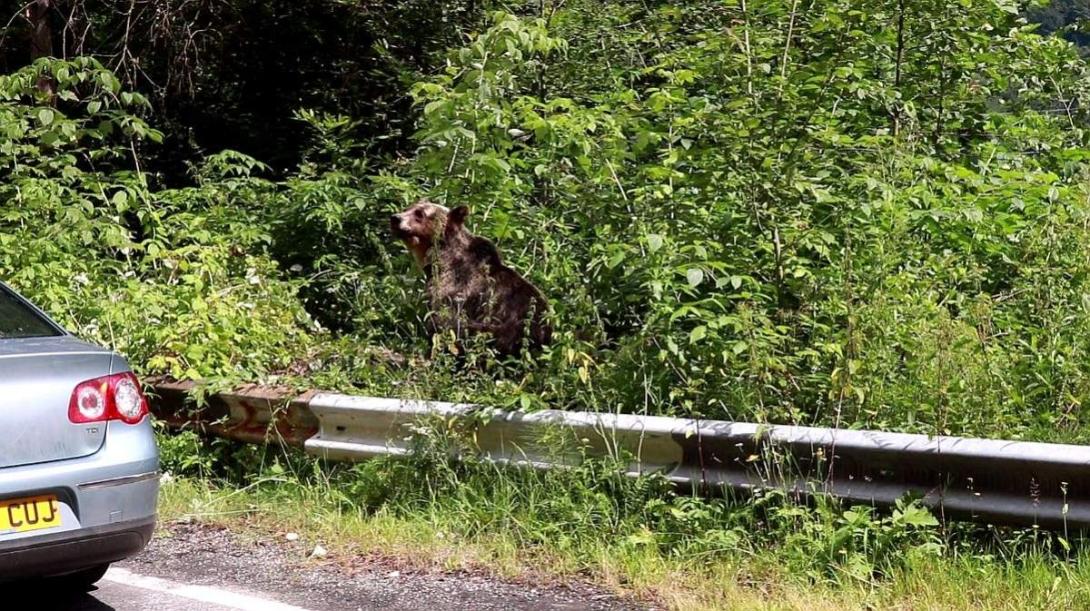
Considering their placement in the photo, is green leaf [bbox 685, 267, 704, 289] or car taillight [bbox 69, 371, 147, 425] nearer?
car taillight [bbox 69, 371, 147, 425]

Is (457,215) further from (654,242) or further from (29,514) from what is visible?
(29,514)

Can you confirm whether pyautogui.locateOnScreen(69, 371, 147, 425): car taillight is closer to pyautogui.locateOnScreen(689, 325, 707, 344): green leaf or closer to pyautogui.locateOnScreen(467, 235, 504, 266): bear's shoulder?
pyautogui.locateOnScreen(689, 325, 707, 344): green leaf

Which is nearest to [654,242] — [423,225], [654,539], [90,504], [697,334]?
[697,334]

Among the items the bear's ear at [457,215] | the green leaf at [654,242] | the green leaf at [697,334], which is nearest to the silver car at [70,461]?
the green leaf at [697,334]

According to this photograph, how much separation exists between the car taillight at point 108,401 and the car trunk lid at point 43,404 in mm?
27

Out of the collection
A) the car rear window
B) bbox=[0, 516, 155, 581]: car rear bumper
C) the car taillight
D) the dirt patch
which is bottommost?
the dirt patch

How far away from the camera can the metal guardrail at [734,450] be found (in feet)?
16.1

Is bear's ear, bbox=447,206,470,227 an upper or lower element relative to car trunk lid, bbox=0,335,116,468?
upper

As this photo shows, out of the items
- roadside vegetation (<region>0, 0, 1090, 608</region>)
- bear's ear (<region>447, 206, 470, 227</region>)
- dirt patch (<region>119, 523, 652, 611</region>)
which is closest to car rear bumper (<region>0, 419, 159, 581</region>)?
dirt patch (<region>119, 523, 652, 611</region>)

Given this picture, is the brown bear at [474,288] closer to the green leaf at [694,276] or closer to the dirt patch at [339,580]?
the green leaf at [694,276]

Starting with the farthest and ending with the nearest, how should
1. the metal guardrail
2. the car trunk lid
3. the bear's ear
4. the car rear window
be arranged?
the bear's ear
the car rear window
the metal guardrail
the car trunk lid

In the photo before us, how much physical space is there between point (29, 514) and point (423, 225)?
12.2 ft

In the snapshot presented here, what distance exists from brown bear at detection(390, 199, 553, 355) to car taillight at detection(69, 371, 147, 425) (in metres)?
2.54

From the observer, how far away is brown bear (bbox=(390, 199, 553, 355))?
744cm
